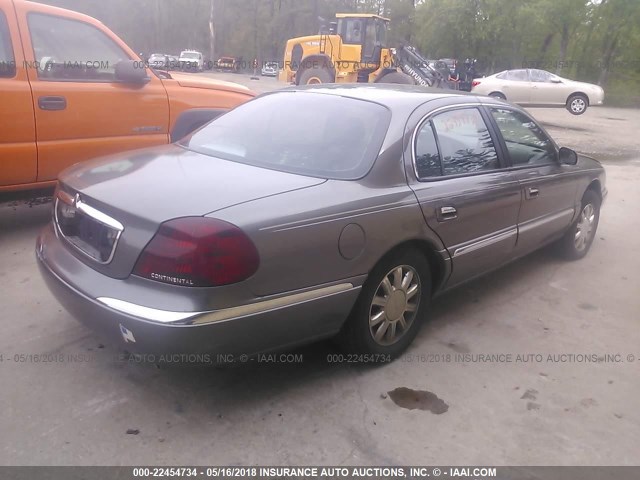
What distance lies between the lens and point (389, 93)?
3639 millimetres

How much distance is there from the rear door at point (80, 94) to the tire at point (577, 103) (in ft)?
60.0

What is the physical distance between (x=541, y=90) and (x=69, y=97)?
18527 mm

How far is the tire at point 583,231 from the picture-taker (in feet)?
16.6

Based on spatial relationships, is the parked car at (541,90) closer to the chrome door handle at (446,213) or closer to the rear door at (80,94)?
the rear door at (80,94)

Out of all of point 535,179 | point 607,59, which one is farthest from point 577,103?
point 607,59

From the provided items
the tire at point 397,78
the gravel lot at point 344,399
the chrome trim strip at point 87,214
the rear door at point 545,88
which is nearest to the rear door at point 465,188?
the gravel lot at point 344,399

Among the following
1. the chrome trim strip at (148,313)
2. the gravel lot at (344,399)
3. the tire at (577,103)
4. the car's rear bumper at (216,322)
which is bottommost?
the gravel lot at (344,399)

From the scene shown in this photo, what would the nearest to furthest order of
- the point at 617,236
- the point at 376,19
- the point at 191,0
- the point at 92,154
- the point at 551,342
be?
the point at 551,342
the point at 92,154
the point at 617,236
the point at 376,19
the point at 191,0

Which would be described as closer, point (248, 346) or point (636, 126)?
point (248, 346)

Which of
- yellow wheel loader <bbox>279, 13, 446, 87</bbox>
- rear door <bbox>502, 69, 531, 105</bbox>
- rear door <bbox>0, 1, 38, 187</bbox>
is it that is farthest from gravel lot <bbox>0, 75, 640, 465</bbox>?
rear door <bbox>502, 69, 531, 105</bbox>

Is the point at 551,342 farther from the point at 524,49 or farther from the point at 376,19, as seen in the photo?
the point at 524,49

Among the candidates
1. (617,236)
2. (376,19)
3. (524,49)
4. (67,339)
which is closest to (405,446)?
(67,339)

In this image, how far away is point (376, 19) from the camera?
18.6 metres

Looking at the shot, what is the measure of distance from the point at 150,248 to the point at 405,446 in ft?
4.64
